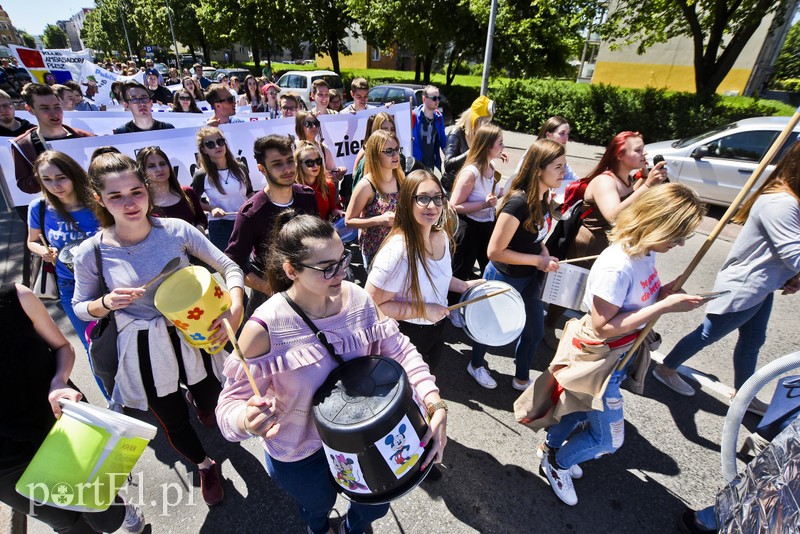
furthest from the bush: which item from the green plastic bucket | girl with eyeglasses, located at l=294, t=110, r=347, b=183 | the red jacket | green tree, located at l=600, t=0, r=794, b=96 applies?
the green plastic bucket

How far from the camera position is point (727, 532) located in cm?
167

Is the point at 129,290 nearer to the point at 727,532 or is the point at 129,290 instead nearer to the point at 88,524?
the point at 88,524

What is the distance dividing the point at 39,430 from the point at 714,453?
13.3 feet

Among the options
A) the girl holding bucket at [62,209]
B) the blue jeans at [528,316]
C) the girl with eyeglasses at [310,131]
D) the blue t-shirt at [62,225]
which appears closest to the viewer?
the girl holding bucket at [62,209]

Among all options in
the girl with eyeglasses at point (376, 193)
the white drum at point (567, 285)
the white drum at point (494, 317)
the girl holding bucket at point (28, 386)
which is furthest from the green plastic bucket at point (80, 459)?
the white drum at point (567, 285)

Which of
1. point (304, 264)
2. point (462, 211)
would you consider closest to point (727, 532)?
point (304, 264)

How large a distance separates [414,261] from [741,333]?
269 centimetres

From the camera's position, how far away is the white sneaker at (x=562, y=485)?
2.40 meters

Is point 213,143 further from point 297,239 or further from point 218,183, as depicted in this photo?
point 297,239

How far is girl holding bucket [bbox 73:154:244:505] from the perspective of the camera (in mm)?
1964

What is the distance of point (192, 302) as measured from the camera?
5.91ft

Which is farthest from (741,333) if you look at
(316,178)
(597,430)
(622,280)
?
(316,178)

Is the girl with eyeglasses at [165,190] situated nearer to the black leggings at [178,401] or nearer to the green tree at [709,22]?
the black leggings at [178,401]

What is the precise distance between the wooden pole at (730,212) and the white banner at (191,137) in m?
3.98
